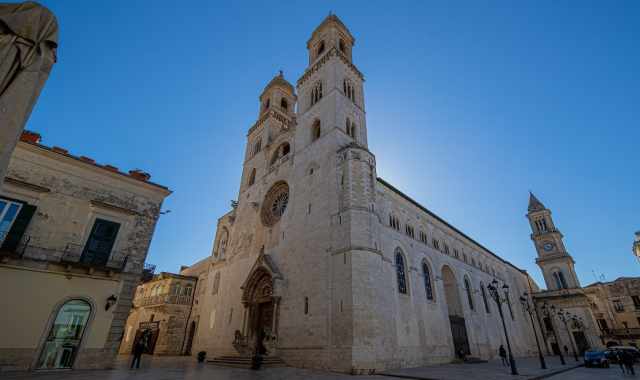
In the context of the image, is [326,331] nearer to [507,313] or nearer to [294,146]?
[294,146]

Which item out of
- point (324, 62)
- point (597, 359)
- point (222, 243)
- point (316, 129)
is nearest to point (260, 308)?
point (222, 243)

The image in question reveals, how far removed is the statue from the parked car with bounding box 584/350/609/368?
99.5 feet

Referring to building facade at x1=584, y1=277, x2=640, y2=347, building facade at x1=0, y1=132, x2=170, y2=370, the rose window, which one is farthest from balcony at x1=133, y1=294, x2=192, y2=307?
building facade at x1=584, y1=277, x2=640, y2=347

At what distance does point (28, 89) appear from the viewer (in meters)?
2.88

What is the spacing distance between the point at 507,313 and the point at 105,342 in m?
38.9

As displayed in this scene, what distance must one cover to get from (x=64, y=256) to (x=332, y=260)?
40.3ft

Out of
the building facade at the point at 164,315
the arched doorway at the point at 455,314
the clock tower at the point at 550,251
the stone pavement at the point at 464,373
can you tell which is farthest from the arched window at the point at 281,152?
the clock tower at the point at 550,251

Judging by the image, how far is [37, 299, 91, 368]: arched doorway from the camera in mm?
11227

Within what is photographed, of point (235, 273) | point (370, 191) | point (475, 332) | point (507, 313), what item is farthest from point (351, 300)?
point (507, 313)

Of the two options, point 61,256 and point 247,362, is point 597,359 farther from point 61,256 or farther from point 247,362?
point 61,256

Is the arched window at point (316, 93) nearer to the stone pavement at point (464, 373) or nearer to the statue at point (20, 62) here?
the stone pavement at point (464, 373)

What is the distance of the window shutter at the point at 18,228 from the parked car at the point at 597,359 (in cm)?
3342

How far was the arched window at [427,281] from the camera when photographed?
22.8 metres

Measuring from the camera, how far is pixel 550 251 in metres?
46.7
